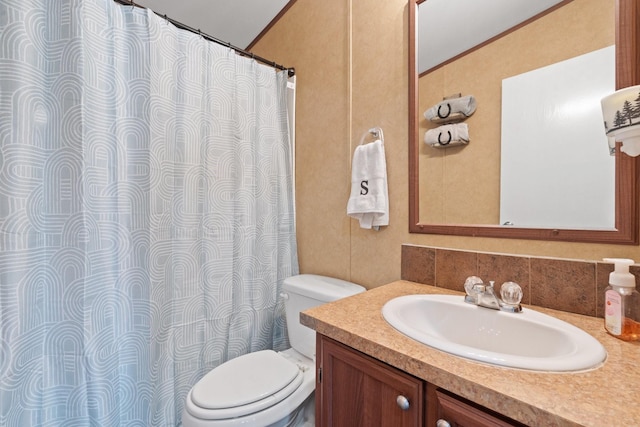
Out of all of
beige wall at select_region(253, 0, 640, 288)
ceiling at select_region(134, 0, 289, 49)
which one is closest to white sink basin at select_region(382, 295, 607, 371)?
beige wall at select_region(253, 0, 640, 288)

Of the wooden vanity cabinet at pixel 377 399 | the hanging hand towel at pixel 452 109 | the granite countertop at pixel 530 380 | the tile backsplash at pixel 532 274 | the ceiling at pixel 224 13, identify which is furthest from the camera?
the ceiling at pixel 224 13

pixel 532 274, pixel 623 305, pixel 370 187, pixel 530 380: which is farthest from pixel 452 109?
pixel 530 380

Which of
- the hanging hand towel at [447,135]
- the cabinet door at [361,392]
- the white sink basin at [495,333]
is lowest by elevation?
the cabinet door at [361,392]

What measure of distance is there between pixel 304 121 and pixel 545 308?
1433 millimetres

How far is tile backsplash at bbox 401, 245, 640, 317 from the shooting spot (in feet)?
2.52

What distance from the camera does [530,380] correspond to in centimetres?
49

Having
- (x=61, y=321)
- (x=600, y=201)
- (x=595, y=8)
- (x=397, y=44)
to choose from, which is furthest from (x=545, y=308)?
(x=61, y=321)

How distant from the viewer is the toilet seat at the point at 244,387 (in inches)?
38.1

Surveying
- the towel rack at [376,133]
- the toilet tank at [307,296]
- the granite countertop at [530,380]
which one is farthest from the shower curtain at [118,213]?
the granite countertop at [530,380]

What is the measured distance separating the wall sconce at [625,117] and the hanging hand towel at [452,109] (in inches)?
15.2

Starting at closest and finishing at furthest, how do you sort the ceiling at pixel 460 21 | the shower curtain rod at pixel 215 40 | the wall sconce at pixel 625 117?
the wall sconce at pixel 625 117, the ceiling at pixel 460 21, the shower curtain rod at pixel 215 40

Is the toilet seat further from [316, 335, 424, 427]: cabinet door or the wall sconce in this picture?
the wall sconce

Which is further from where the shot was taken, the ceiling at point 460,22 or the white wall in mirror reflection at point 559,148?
the ceiling at point 460,22

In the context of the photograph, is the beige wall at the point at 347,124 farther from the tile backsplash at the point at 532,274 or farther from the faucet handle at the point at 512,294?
the faucet handle at the point at 512,294
